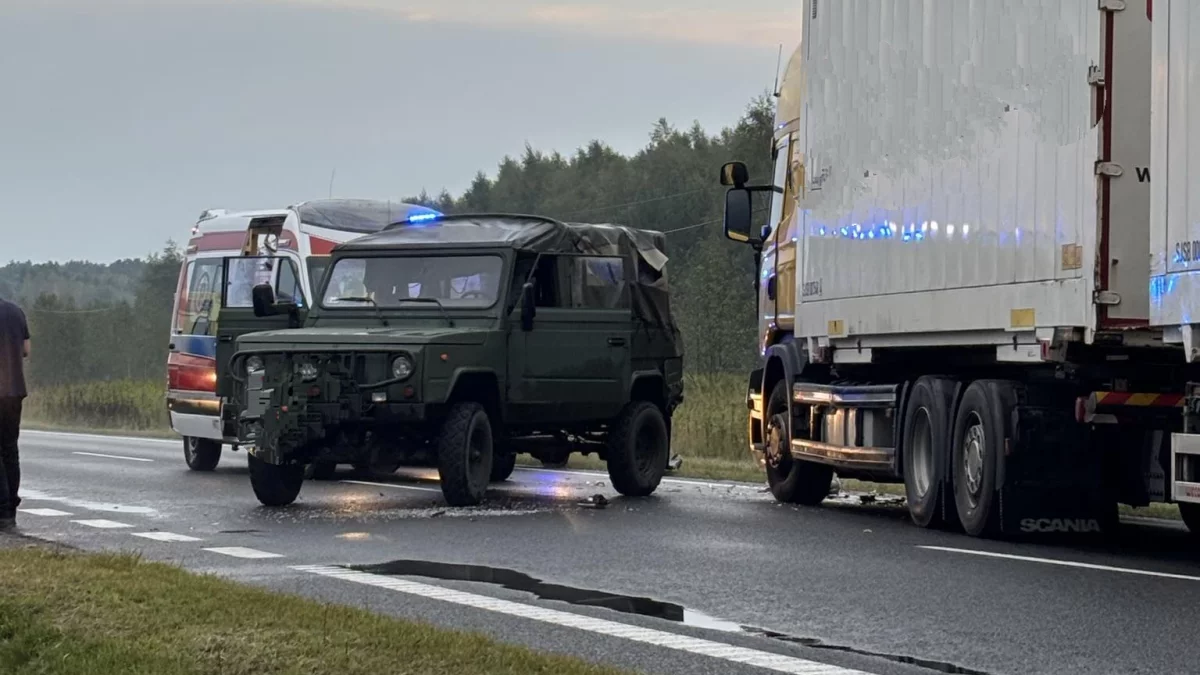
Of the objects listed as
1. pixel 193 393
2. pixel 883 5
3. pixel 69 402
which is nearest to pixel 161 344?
pixel 69 402

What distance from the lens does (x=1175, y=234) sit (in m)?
10.1

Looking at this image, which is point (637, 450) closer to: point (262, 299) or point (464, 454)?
point (464, 454)

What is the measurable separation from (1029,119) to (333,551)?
500cm

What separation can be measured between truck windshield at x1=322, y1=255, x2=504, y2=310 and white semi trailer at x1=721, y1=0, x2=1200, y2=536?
2.31 meters

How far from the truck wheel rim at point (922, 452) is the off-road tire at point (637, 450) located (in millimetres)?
3464

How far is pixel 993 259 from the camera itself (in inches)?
481

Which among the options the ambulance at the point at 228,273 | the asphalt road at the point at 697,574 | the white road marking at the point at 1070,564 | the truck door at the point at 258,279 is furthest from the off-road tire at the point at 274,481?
the white road marking at the point at 1070,564

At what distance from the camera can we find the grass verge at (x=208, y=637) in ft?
22.5

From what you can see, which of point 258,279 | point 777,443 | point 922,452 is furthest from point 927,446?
point 258,279

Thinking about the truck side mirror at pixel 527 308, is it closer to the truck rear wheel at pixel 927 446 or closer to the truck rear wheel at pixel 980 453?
the truck rear wheel at pixel 927 446

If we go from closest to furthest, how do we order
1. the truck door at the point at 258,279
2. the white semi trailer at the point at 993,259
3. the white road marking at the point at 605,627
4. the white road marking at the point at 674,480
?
the white road marking at the point at 605,627 → the white semi trailer at the point at 993,259 → the white road marking at the point at 674,480 → the truck door at the point at 258,279

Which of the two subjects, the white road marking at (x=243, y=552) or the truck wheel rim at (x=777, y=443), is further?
the truck wheel rim at (x=777, y=443)

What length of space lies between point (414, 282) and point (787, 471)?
3.70 m

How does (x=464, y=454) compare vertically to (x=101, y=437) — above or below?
above
